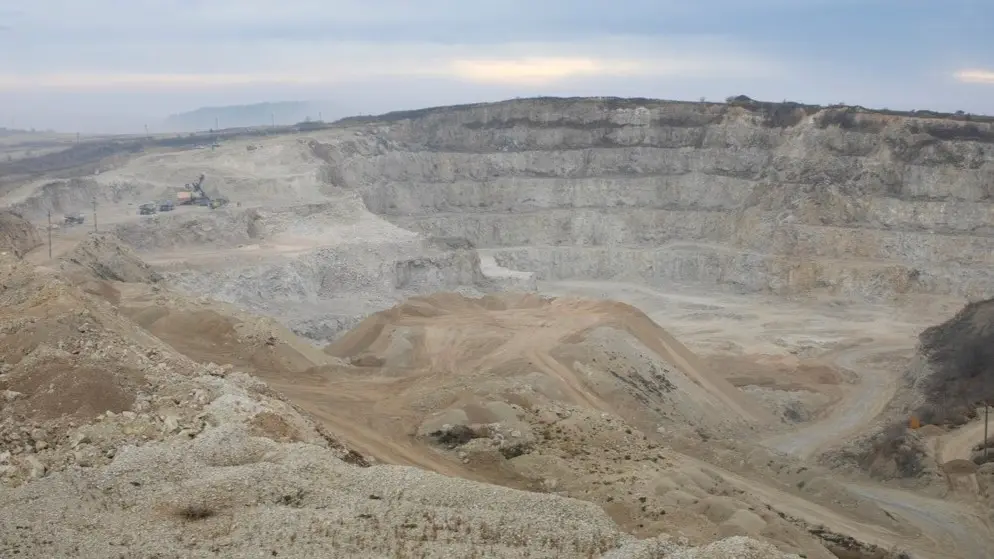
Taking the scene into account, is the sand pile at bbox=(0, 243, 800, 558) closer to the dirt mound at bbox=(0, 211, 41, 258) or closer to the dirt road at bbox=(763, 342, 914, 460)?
the dirt road at bbox=(763, 342, 914, 460)

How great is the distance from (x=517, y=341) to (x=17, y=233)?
2562 cm

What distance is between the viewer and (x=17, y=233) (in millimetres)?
41938

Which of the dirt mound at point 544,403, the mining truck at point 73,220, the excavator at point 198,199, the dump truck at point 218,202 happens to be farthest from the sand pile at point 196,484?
the excavator at point 198,199

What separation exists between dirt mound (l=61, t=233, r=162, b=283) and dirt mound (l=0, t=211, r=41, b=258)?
3.92 meters

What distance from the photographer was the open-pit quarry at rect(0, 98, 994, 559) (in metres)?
14.1

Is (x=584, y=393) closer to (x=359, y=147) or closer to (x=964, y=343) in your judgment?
(x=964, y=343)

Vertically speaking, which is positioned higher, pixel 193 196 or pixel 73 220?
pixel 193 196

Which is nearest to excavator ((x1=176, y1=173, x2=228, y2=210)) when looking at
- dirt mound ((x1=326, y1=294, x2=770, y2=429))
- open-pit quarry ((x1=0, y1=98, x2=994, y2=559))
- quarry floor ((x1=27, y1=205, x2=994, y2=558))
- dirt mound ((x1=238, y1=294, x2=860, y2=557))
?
open-pit quarry ((x1=0, y1=98, x2=994, y2=559))

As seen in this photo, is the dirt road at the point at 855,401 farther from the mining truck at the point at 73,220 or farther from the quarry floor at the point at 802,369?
the mining truck at the point at 73,220

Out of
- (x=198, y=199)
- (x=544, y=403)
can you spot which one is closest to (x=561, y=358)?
(x=544, y=403)

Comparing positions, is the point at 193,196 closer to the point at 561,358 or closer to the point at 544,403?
the point at 561,358

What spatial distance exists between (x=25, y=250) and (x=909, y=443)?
123 feet

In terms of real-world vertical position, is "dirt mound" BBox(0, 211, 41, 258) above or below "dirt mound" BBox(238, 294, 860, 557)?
above

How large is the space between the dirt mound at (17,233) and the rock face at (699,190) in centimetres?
2479
